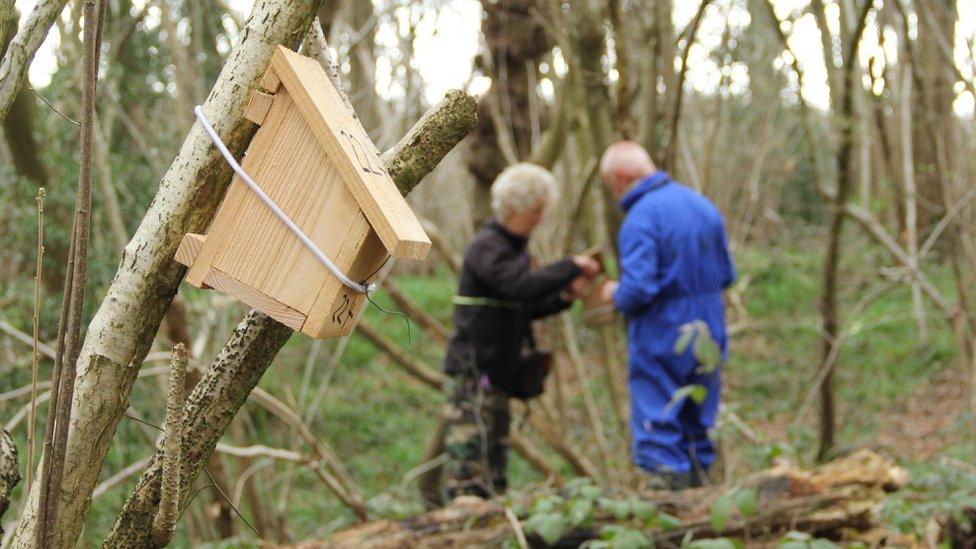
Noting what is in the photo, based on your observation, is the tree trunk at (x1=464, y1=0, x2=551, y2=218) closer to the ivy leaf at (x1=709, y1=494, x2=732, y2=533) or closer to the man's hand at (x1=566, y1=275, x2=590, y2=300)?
the man's hand at (x1=566, y1=275, x2=590, y2=300)

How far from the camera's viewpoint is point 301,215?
1328 millimetres

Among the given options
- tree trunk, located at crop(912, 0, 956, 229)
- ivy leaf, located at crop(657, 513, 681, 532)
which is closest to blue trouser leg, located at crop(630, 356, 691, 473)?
ivy leaf, located at crop(657, 513, 681, 532)

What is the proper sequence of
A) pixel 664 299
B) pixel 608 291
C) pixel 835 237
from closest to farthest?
pixel 664 299 < pixel 608 291 < pixel 835 237

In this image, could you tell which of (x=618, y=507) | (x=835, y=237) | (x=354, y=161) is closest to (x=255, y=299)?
(x=354, y=161)

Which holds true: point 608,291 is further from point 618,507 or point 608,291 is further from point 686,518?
point 618,507

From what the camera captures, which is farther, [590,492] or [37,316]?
[590,492]

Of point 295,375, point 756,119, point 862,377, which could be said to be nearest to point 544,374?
point 295,375

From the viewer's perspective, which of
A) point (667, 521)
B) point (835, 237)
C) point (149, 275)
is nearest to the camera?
point (149, 275)

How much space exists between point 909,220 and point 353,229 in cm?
584

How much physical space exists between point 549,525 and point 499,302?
1943 millimetres

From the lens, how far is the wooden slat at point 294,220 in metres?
1.31

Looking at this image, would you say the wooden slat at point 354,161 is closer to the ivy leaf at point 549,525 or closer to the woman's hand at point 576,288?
the ivy leaf at point 549,525

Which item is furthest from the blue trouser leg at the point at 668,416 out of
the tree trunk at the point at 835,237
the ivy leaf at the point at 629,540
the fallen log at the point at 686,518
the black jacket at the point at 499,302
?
the ivy leaf at the point at 629,540

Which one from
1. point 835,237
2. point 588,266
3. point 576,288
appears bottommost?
point 576,288
